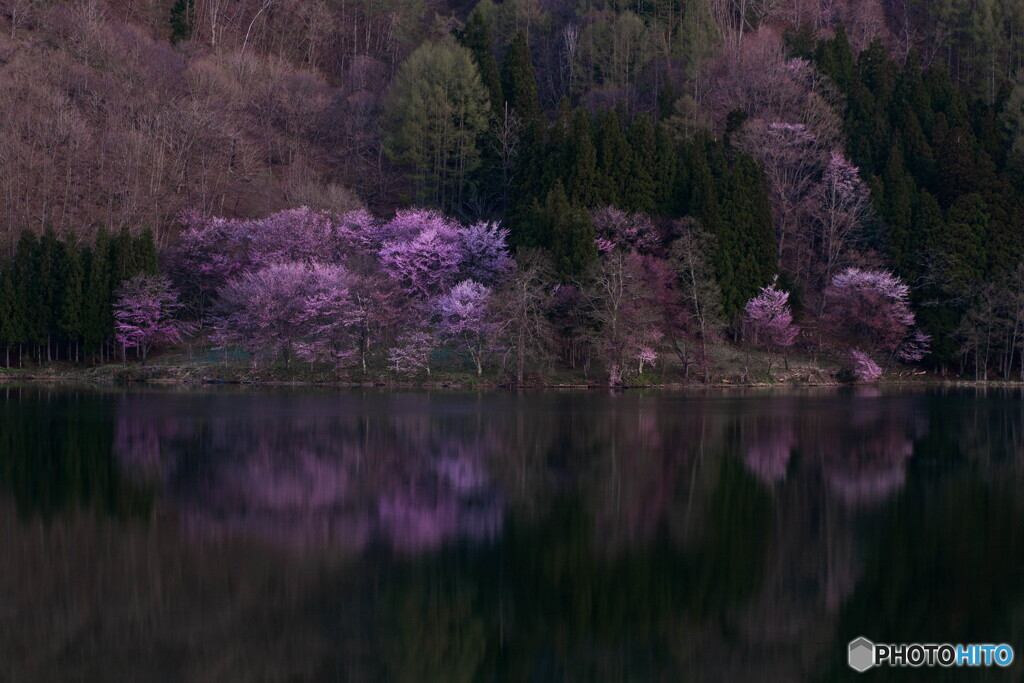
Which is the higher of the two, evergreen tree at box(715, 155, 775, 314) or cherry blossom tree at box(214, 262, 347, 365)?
evergreen tree at box(715, 155, 775, 314)

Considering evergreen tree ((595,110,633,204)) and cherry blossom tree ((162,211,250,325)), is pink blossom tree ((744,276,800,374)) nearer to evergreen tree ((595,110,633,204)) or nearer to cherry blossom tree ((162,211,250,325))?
evergreen tree ((595,110,633,204))

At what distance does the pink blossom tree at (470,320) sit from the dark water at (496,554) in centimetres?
2310

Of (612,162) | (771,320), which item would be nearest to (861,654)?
(771,320)

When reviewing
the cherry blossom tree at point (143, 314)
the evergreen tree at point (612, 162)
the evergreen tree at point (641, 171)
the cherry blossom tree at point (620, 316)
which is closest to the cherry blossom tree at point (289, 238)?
the cherry blossom tree at point (143, 314)

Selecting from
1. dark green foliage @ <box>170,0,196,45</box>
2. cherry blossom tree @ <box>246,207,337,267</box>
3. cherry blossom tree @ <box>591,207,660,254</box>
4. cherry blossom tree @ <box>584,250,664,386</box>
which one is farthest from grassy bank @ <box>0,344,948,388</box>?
dark green foliage @ <box>170,0,196,45</box>

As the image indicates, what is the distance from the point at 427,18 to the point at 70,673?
92006mm

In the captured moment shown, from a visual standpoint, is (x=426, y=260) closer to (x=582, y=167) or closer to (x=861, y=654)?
(x=582, y=167)

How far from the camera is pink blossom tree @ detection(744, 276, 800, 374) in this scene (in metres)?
53.8

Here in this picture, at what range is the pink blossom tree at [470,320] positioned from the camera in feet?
165

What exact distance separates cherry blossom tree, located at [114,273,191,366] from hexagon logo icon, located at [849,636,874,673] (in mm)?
49511

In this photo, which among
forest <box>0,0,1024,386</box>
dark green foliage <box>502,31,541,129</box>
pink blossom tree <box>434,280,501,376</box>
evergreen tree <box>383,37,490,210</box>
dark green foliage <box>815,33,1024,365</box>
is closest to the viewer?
pink blossom tree <box>434,280,501,376</box>

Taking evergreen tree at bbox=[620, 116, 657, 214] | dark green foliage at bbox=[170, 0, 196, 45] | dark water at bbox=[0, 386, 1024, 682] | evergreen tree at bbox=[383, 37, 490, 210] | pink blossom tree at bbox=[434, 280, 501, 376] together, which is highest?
dark green foliage at bbox=[170, 0, 196, 45]

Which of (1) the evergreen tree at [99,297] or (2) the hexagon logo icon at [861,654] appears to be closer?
(2) the hexagon logo icon at [861,654]

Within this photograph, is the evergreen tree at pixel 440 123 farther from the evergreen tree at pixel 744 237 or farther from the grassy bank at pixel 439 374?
the grassy bank at pixel 439 374
